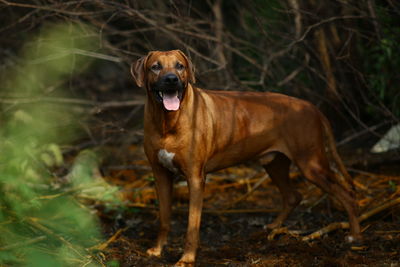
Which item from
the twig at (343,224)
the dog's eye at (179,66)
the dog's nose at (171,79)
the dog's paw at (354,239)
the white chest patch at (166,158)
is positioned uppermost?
the dog's eye at (179,66)

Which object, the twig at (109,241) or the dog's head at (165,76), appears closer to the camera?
the dog's head at (165,76)

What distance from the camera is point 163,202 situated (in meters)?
4.63

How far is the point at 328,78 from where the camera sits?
6133 mm

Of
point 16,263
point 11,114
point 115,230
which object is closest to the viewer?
point 16,263

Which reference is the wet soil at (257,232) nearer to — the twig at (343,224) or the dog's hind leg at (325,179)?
the twig at (343,224)

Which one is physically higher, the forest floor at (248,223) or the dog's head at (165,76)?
the dog's head at (165,76)

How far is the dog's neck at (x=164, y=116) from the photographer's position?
167 inches

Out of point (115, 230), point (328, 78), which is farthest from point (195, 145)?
point (328, 78)

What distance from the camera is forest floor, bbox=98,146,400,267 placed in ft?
14.2

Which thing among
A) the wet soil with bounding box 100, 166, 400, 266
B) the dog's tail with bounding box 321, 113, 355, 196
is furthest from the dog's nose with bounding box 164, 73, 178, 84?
the dog's tail with bounding box 321, 113, 355, 196

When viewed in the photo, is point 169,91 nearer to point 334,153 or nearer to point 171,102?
point 171,102

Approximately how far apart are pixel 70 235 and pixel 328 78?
10.9 feet

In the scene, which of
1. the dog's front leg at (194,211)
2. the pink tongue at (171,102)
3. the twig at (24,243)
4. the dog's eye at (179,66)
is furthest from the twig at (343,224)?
the twig at (24,243)

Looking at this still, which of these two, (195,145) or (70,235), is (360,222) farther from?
(70,235)
